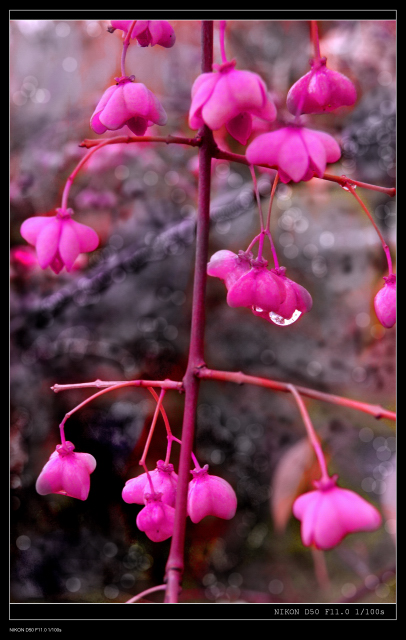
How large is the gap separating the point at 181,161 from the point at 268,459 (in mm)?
615

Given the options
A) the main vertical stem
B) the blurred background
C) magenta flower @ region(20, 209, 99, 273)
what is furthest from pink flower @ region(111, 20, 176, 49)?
the blurred background

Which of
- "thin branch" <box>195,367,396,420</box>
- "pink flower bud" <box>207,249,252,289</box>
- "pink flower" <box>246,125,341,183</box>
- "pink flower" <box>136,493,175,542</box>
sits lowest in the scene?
"pink flower" <box>136,493,175,542</box>

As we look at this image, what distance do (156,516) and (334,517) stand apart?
16cm

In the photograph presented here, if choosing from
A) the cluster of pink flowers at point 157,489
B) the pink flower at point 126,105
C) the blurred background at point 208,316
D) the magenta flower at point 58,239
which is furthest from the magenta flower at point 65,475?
the blurred background at point 208,316

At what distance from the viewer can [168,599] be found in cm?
35

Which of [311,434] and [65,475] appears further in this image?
[65,475]

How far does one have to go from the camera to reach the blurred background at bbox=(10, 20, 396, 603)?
90 cm

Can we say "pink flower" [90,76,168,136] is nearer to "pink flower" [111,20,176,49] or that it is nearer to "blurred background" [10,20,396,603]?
"pink flower" [111,20,176,49]

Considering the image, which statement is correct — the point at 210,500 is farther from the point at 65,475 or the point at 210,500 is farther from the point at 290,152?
the point at 290,152

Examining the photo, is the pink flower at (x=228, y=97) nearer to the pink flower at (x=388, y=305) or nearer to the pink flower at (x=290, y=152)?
the pink flower at (x=290, y=152)

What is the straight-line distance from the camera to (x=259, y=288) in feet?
1.16

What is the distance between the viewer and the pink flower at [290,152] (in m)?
0.32

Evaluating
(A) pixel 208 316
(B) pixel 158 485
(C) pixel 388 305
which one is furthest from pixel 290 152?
(A) pixel 208 316
